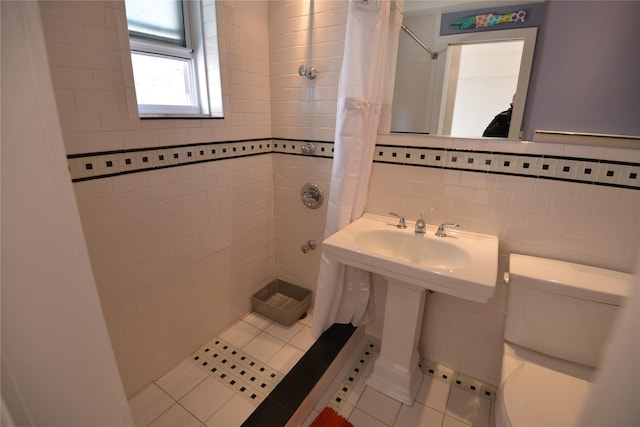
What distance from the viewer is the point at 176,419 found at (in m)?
1.47

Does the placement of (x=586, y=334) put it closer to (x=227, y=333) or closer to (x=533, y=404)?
(x=533, y=404)

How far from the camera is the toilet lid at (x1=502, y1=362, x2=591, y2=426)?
1.00 m

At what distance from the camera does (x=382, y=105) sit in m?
1.60

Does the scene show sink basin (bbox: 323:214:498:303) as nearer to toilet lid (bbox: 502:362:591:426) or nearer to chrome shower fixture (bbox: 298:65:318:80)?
toilet lid (bbox: 502:362:591:426)

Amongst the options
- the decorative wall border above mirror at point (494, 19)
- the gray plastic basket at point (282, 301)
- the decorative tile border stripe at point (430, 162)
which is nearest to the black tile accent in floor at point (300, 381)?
the gray plastic basket at point (282, 301)

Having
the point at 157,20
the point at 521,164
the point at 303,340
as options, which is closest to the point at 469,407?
the point at 303,340

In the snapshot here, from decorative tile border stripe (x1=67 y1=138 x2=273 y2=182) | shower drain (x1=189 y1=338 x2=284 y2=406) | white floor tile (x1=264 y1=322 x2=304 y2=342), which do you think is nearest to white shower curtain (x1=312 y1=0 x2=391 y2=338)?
white floor tile (x1=264 y1=322 x2=304 y2=342)

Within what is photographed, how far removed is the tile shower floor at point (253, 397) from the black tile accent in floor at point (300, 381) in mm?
60

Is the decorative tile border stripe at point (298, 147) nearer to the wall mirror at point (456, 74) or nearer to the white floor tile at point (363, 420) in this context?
the wall mirror at point (456, 74)

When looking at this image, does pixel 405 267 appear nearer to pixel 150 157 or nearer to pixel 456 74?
pixel 456 74

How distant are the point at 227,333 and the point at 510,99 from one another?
2.00 m

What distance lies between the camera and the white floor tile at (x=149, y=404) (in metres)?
1.47

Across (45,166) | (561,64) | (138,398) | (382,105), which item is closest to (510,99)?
(561,64)

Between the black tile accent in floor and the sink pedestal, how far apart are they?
26cm
